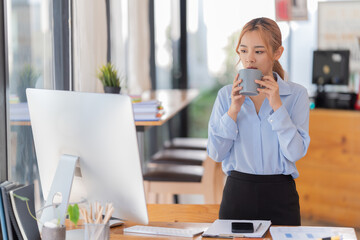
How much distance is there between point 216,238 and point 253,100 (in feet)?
1.99

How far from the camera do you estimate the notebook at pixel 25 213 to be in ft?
4.46

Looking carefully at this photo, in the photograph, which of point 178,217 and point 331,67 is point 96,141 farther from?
point 331,67

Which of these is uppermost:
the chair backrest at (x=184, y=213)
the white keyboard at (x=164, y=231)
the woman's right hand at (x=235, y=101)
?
the woman's right hand at (x=235, y=101)

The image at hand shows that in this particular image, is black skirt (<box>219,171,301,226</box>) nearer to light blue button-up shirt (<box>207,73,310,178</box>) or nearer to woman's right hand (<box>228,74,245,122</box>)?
light blue button-up shirt (<box>207,73,310,178</box>)

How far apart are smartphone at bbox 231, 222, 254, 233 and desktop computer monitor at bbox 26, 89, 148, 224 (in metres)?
0.29

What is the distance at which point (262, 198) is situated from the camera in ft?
6.15

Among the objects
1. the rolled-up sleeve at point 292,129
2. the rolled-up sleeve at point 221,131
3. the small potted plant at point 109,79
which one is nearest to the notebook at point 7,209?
the rolled-up sleeve at point 221,131

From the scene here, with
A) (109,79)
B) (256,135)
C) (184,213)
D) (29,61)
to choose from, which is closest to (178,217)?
(184,213)

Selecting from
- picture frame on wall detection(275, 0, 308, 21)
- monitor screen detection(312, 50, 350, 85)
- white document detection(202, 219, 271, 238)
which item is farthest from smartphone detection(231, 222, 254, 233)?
picture frame on wall detection(275, 0, 308, 21)

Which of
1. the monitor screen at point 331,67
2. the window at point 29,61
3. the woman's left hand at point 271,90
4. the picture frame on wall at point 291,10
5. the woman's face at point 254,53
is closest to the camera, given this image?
the woman's left hand at point 271,90

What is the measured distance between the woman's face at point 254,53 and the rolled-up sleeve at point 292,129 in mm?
170

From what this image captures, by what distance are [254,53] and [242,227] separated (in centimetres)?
60

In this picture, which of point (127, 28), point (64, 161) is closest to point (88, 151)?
point (64, 161)

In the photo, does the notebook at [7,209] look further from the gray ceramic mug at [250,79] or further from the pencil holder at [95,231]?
the gray ceramic mug at [250,79]
